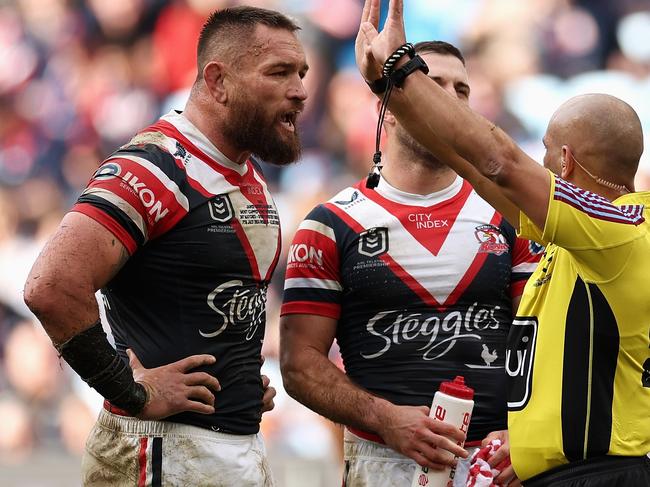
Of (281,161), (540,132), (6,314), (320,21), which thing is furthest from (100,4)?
(281,161)

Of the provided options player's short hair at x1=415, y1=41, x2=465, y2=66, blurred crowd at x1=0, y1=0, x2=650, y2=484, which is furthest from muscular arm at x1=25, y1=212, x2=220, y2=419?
blurred crowd at x1=0, y1=0, x2=650, y2=484

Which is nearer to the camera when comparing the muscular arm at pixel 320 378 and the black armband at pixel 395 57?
the black armband at pixel 395 57

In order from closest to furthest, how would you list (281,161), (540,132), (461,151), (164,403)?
(461,151)
(164,403)
(281,161)
(540,132)

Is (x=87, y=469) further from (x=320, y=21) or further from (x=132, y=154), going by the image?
(x=320, y=21)

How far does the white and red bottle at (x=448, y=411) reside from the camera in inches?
141

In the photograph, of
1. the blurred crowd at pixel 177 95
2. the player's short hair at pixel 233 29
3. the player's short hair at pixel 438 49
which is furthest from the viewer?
the blurred crowd at pixel 177 95

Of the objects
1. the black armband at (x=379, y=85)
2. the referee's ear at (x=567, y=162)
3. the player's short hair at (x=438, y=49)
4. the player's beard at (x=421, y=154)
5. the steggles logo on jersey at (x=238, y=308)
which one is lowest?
the steggles logo on jersey at (x=238, y=308)

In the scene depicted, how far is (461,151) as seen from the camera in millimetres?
3000

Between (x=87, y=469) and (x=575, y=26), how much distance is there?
667 centimetres

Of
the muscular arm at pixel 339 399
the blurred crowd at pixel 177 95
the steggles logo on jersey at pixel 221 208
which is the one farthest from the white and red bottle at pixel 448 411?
the blurred crowd at pixel 177 95

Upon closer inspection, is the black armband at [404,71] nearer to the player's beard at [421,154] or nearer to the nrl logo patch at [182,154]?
the nrl logo patch at [182,154]

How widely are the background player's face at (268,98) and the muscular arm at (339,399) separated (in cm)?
74

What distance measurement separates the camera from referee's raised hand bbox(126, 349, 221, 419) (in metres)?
3.52

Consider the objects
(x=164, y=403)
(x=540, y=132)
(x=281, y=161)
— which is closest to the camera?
(x=164, y=403)
